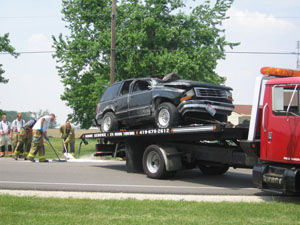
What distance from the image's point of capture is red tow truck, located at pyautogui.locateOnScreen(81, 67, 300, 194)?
7.46 metres

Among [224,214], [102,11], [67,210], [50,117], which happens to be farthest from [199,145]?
[102,11]

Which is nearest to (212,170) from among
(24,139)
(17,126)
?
(24,139)

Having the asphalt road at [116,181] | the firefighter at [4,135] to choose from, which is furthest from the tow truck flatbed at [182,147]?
the firefighter at [4,135]

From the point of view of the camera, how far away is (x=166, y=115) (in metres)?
10.4

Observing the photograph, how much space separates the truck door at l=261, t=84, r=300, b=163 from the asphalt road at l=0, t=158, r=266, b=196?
1257mm

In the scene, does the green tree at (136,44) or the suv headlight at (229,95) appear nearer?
the suv headlight at (229,95)

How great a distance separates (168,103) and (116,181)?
2289 millimetres

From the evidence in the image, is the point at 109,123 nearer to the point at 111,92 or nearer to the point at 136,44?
the point at 111,92

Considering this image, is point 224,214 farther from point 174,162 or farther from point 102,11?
point 102,11

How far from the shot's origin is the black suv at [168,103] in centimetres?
1013

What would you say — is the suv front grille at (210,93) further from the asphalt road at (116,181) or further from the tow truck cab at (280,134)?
the tow truck cab at (280,134)

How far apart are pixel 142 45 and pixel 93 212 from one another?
23.2 metres

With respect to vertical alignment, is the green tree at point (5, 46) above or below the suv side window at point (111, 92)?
above

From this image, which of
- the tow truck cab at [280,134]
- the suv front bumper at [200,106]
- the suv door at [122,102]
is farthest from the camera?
the suv door at [122,102]
